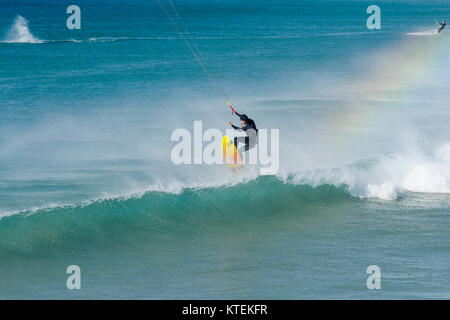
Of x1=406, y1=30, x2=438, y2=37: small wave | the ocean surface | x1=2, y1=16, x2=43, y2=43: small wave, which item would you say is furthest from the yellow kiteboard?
x1=406, y1=30, x2=438, y2=37: small wave

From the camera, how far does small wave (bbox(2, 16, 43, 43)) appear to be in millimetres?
58500

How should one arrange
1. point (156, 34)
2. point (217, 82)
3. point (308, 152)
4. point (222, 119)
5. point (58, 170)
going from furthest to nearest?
point (156, 34) < point (217, 82) < point (222, 119) < point (308, 152) < point (58, 170)

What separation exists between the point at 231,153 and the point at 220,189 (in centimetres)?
162

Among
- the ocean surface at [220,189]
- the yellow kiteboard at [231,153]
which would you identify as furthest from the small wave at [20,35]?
the yellow kiteboard at [231,153]

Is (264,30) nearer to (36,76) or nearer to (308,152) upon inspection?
(36,76)

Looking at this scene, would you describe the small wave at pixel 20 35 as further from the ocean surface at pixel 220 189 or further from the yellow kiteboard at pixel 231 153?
the yellow kiteboard at pixel 231 153

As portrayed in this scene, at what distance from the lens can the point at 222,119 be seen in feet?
96.5

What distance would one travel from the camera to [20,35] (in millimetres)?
62000

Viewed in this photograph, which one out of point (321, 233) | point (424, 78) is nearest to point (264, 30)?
point (424, 78)

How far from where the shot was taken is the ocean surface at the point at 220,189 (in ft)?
44.5
